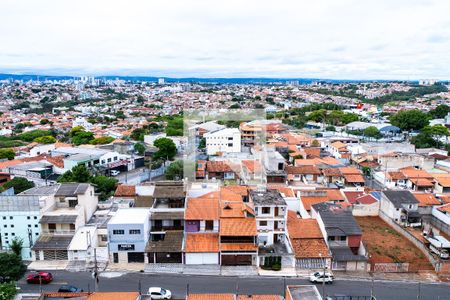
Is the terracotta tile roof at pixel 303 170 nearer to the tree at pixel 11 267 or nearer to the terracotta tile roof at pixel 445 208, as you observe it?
the terracotta tile roof at pixel 445 208

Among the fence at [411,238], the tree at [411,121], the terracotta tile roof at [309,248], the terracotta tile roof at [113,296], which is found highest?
the tree at [411,121]

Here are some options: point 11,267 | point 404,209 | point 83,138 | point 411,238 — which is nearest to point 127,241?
point 11,267

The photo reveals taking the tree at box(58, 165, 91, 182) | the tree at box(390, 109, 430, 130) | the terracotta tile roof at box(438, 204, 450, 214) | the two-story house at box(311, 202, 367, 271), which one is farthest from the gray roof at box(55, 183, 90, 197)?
the tree at box(390, 109, 430, 130)

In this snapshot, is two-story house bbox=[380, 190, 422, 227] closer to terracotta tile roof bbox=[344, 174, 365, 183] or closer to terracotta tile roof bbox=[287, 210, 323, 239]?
terracotta tile roof bbox=[287, 210, 323, 239]

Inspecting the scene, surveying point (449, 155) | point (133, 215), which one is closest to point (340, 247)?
point (133, 215)

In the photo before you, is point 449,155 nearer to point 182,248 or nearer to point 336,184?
point 336,184

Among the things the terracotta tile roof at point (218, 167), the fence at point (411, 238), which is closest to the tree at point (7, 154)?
the terracotta tile roof at point (218, 167)

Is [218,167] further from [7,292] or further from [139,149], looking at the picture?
[7,292]

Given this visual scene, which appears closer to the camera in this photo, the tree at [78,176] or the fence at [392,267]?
the fence at [392,267]
